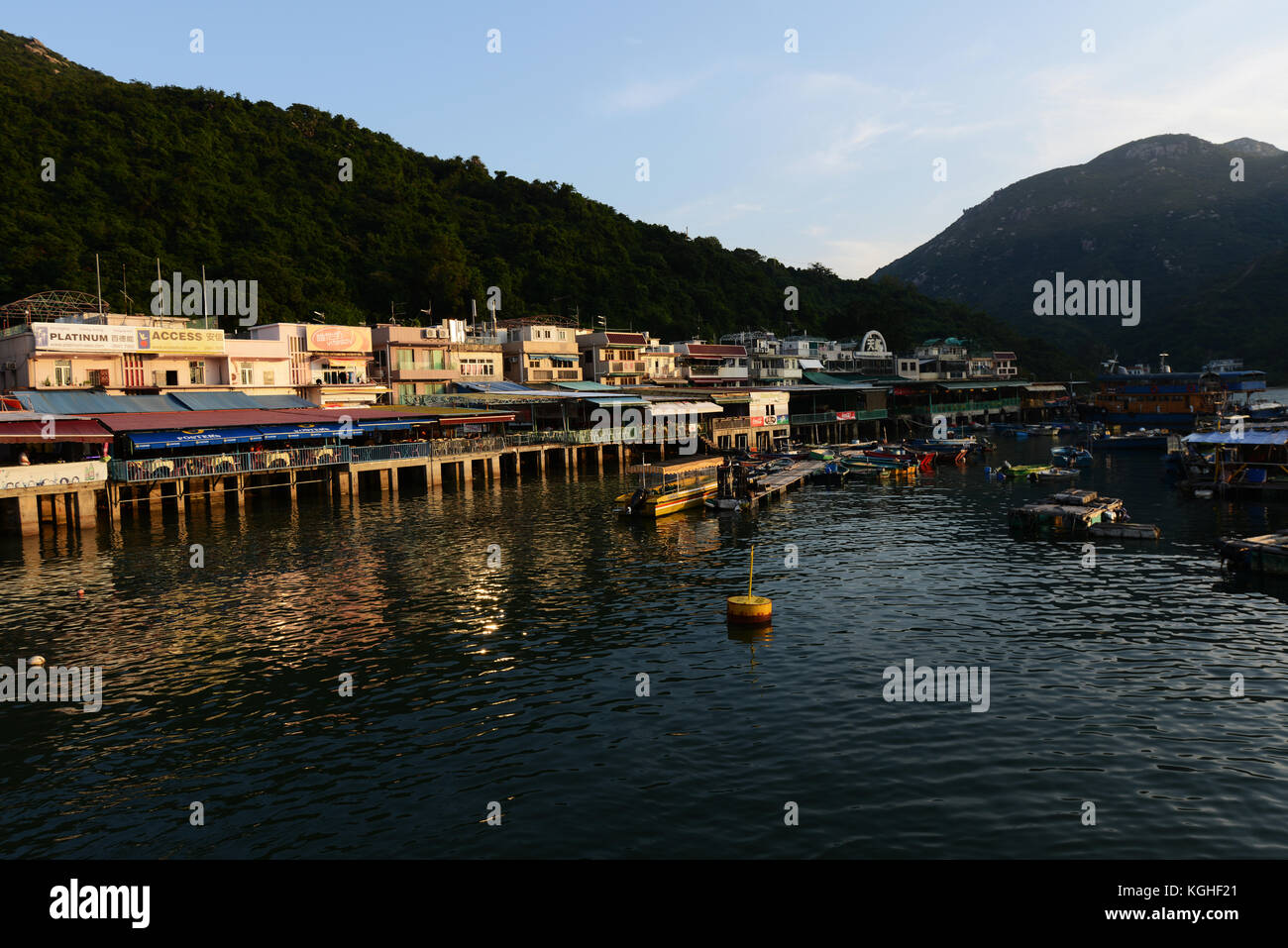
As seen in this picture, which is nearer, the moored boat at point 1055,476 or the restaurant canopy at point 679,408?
the moored boat at point 1055,476

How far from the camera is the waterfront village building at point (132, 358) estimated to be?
64.9 metres

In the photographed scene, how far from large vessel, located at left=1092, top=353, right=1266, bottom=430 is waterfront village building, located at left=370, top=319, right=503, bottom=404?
97671 millimetres

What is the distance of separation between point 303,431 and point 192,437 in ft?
28.6

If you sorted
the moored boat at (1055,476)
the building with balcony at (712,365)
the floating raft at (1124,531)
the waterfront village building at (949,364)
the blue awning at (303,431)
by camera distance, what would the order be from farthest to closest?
the waterfront village building at (949,364) → the building with balcony at (712,365) → the moored boat at (1055,476) → the blue awning at (303,431) → the floating raft at (1124,531)

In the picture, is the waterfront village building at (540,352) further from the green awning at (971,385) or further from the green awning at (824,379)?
the green awning at (971,385)

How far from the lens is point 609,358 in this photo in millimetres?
120188

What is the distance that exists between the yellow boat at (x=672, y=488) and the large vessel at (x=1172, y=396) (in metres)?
85.4

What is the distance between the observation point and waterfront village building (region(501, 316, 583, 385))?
109 m

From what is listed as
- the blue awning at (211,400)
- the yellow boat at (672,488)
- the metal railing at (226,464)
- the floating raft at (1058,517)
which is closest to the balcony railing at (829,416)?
the yellow boat at (672,488)

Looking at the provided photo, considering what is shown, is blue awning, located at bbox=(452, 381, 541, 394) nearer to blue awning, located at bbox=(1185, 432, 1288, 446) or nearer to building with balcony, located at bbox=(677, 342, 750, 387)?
building with balcony, located at bbox=(677, 342, 750, 387)

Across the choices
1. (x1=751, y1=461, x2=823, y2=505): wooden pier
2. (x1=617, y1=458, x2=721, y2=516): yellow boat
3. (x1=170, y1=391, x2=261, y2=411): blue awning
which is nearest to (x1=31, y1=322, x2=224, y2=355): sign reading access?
(x1=170, y1=391, x2=261, y2=411): blue awning

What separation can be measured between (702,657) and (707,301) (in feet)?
553
